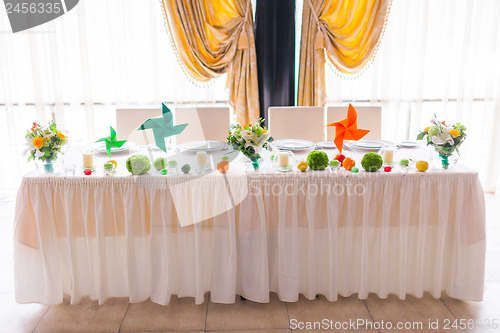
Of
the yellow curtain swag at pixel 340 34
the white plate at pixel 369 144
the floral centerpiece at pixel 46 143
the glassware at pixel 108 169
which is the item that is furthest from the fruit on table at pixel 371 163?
the yellow curtain swag at pixel 340 34

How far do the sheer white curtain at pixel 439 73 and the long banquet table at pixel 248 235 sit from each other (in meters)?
1.84

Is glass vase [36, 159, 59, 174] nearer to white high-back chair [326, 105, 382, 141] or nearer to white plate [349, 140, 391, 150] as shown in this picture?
white plate [349, 140, 391, 150]

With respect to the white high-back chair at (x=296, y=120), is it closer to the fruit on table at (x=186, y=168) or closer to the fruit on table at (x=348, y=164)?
the fruit on table at (x=348, y=164)

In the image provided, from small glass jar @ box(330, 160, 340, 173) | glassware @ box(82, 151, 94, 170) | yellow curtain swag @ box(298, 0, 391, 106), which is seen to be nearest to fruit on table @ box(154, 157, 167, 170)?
glassware @ box(82, 151, 94, 170)

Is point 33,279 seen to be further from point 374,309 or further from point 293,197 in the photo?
point 374,309

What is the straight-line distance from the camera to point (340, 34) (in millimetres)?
3686

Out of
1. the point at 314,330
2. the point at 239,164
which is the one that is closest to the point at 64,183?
the point at 239,164

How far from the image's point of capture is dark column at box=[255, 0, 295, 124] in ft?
12.2

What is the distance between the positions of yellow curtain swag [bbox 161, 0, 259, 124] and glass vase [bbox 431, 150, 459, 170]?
6.30 ft

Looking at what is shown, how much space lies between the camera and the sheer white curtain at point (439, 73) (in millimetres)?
3707

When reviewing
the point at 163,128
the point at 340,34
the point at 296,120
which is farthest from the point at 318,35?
the point at 163,128

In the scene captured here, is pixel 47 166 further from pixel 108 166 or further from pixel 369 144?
pixel 369 144

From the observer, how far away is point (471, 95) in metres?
3.85

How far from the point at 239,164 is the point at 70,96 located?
2.34m
